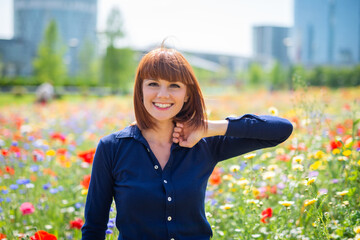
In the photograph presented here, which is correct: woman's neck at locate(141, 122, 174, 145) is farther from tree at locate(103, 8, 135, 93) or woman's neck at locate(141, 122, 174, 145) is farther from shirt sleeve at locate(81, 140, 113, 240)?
tree at locate(103, 8, 135, 93)

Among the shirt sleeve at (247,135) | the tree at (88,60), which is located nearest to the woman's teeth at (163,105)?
the shirt sleeve at (247,135)

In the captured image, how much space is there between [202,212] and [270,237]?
660 mm

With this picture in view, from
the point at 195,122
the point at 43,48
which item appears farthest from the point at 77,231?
the point at 43,48

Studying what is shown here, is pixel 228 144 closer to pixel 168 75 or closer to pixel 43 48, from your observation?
pixel 168 75

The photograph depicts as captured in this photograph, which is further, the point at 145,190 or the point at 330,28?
the point at 330,28

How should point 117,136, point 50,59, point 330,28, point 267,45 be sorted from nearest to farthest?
1. point 117,136
2. point 50,59
3. point 330,28
4. point 267,45

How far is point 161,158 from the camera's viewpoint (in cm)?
159

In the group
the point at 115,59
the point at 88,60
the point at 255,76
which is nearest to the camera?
the point at 115,59

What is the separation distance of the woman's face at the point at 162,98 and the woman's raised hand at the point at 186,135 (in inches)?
3.0

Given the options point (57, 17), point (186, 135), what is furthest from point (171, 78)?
point (57, 17)

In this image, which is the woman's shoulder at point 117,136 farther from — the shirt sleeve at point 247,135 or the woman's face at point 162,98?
the shirt sleeve at point 247,135

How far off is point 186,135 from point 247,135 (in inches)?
11.5

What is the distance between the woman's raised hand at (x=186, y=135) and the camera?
1577 mm

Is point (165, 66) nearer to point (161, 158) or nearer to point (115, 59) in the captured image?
point (161, 158)
